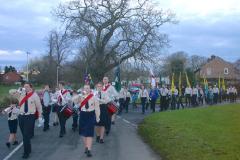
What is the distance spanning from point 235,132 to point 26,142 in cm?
627

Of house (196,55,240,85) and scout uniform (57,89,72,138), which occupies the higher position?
house (196,55,240,85)

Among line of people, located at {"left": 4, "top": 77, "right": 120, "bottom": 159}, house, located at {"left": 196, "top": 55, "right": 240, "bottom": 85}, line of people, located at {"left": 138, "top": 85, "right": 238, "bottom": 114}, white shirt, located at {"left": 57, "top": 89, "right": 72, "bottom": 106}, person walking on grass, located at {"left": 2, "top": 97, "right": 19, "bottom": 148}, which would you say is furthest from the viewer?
house, located at {"left": 196, "top": 55, "right": 240, "bottom": 85}

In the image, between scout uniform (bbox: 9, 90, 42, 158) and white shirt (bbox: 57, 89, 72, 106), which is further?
white shirt (bbox: 57, 89, 72, 106)

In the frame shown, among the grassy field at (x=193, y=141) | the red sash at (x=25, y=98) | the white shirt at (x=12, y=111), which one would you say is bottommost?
the grassy field at (x=193, y=141)

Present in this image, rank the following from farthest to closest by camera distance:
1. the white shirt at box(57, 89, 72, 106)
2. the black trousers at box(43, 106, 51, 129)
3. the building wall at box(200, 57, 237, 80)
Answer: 1. the building wall at box(200, 57, 237, 80)
2. the black trousers at box(43, 106, 51, 129)
3. the white shirt at box(57, 89, 72, 106)

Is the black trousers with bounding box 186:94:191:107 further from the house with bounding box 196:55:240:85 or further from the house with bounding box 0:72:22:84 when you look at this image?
the house with bounding box 196:55:240:85

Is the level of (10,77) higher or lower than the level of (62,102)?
higher

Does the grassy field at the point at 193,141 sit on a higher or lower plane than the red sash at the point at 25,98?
lower

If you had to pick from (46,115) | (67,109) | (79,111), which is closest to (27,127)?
(79,111)

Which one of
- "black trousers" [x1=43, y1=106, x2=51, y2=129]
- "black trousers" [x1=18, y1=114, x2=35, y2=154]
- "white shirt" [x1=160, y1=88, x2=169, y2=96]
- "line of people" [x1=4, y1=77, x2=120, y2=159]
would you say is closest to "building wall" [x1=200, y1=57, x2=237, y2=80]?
"white shirt" [x1=160, y1=88, x2=169, y2=96]

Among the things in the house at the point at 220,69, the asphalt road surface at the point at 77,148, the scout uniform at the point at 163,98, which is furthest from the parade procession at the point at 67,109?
the house at the point at 220,69

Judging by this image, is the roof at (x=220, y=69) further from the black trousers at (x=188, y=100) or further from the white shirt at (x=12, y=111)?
the white shirt at (x=12, y=111)

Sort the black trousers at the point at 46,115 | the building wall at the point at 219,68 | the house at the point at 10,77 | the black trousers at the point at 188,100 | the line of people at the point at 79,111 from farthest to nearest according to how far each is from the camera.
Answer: the building wall at the point at 219,68 < the house at the point at 10,77 < the black trousers at the point at 188,100 < the black trousers at the point at 46,115 < the line of people at the point at 79,111

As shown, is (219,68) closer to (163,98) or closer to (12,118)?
(163,98)
